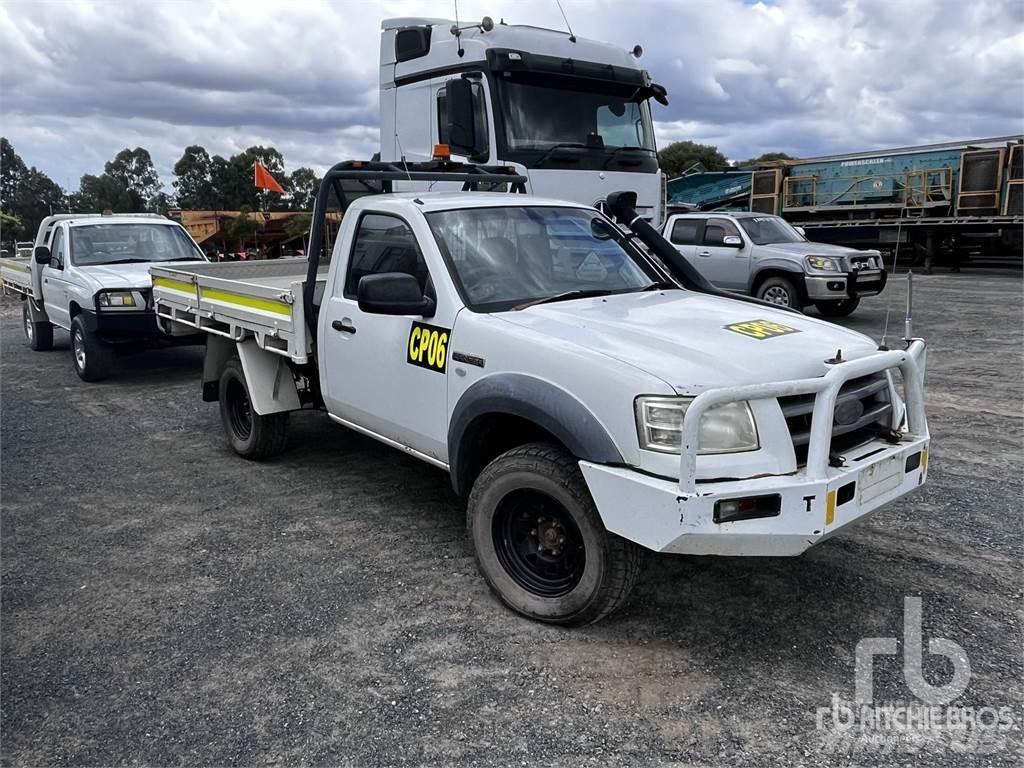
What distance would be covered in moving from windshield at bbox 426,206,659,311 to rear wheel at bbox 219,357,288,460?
2.30 meters

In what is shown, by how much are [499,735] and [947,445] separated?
15.5 ft

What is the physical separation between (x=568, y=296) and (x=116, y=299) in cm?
663

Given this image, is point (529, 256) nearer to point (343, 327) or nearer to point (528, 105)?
point (343, 327)

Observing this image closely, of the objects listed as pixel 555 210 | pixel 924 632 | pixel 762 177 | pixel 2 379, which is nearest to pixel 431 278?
pixel 555 210

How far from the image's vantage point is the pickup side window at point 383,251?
437 centimetres

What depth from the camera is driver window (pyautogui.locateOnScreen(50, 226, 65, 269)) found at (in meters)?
10.2

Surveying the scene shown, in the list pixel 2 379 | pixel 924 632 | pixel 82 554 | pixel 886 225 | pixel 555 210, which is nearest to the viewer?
pixel 924 632

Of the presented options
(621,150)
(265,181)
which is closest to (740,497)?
(621,150)

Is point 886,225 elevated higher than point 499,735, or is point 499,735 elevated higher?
point 886,225

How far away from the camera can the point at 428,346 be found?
412 centimetres

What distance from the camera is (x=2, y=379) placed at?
9773 millimetres

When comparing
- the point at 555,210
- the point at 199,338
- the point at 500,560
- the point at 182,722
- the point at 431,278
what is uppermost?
the point at 555,210

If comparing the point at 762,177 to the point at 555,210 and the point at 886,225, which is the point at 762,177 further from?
the point at 555,210

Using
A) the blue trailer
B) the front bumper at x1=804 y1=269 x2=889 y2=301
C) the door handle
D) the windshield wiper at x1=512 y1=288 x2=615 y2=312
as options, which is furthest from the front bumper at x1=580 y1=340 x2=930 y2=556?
the blue trailer
